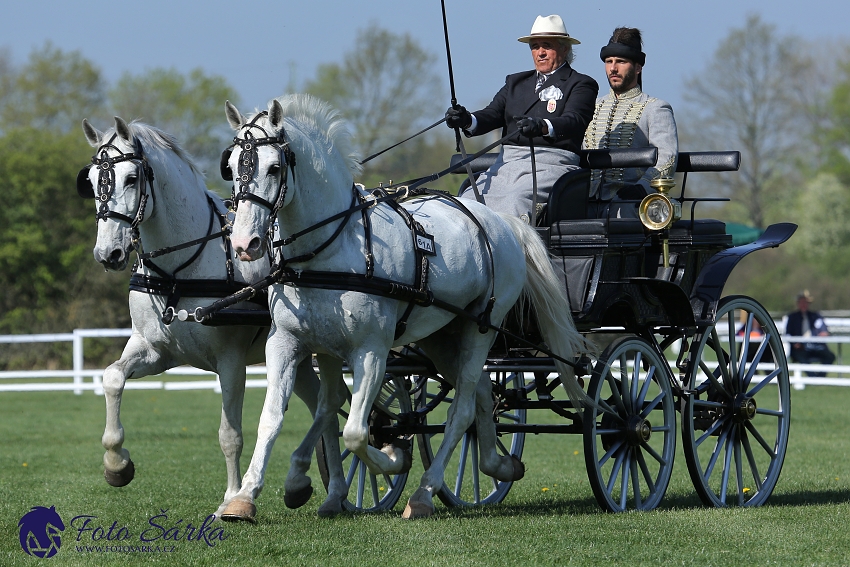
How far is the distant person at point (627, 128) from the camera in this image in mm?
7328

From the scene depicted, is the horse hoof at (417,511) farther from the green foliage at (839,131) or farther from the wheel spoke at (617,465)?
the green foliage at (839,131)

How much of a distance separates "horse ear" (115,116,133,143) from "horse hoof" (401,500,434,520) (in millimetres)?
2362

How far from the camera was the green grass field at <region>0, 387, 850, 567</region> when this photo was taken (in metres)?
5.09

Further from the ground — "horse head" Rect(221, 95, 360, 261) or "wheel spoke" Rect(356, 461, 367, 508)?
"horse head" Rect(221, 95, 360, 261)

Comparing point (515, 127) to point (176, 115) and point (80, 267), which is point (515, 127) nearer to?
point (80, 267)

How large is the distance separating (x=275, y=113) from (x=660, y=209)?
2.49 meters

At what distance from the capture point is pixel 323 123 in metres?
5.81

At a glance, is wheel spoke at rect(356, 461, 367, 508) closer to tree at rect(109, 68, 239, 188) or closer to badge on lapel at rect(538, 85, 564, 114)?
badge on lapel at rect(538, 85, 564, 114)

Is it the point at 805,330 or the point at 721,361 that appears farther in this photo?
the point at 805,330

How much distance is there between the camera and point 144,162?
5.98m

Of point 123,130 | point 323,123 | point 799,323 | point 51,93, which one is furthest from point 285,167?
point 51,93

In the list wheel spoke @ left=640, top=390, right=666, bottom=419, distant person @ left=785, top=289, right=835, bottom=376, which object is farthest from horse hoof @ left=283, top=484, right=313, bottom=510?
distant person @ left=785, top=289, right=835, bottom=376

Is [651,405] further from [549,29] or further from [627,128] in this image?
[549,29]

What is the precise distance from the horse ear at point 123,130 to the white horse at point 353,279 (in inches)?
29.2
